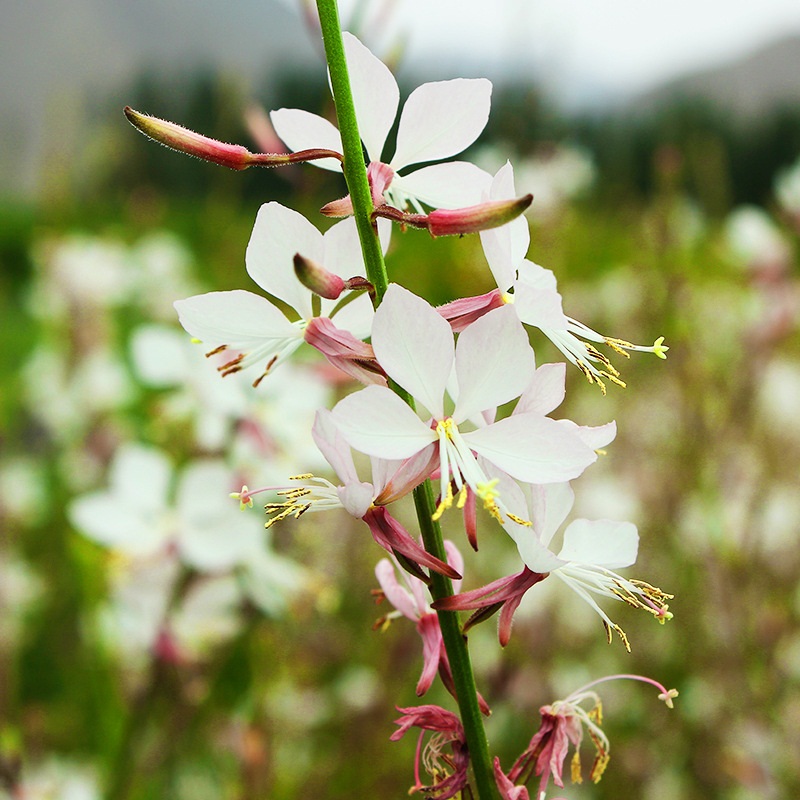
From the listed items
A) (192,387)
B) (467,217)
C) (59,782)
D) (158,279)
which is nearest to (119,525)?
(192,387)

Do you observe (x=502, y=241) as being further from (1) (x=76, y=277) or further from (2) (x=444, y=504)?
(1) (x=76, y=277)

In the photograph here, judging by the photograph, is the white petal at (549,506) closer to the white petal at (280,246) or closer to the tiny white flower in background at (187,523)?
the white petal at (280,246)

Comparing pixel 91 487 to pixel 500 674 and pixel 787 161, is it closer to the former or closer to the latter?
pixel 500 674

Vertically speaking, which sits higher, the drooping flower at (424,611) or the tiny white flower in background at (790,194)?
the drooping flower at (424,611)

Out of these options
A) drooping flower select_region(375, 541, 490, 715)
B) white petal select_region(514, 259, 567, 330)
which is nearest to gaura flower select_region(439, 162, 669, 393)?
white petal select_region(514, 259, 567, 330)

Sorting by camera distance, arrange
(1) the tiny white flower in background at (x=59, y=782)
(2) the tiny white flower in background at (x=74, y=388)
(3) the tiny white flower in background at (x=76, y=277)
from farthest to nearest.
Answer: (3) the tiny white flower in background at (x=76, y=277), (2) the tiny white flower in background at (x=74, y=388), (1) the tiny white flower in background at (x=59, y=782)

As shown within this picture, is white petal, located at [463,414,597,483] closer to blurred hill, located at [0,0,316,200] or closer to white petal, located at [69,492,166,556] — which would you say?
white petal, located at [69,492,166,556]

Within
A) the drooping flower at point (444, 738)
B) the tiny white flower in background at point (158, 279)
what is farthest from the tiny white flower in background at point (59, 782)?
the tiny white flower in background at point (158, 279)
